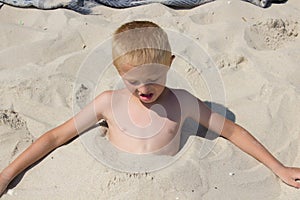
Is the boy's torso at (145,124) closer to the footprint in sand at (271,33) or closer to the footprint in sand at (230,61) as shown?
the footprint in sand at (230,61)

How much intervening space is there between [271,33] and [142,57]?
1200mm

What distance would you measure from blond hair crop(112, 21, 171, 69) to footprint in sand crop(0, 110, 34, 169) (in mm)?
563

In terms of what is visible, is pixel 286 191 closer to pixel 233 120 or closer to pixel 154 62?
pixel 233 120

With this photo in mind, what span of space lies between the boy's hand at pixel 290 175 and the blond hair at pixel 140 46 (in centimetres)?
61

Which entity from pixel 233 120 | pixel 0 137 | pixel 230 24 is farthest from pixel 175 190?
pixel 230 24

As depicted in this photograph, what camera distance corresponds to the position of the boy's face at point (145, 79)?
1.80 m

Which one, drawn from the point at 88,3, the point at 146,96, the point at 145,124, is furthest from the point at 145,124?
the point at 88,3

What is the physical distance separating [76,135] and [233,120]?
2.21 ft

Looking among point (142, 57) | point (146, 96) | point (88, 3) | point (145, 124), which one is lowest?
point (88, 3)

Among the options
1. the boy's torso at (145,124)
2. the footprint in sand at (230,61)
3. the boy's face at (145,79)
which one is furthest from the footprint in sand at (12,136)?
the footprint in sand at (230,61)

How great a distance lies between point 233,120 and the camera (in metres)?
2.27

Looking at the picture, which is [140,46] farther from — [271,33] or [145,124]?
[271,33]

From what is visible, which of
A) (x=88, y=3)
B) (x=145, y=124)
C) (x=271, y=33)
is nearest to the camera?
(x=145, y=124)

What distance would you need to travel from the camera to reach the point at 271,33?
2.76 m
